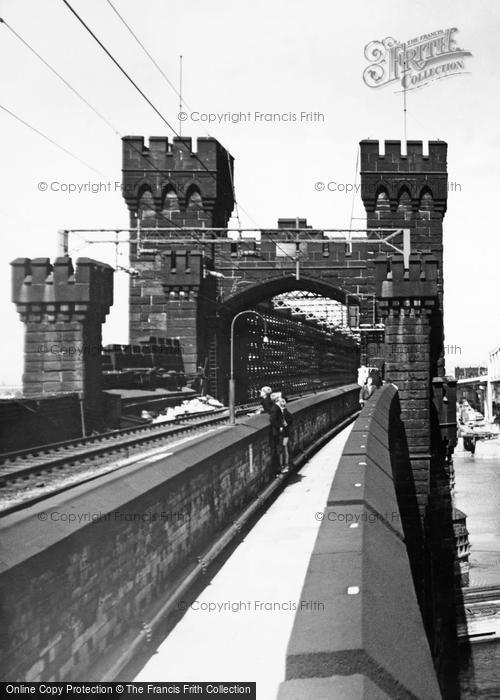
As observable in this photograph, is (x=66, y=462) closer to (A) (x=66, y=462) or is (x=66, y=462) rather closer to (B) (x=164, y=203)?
(A) (x=66, y=462)

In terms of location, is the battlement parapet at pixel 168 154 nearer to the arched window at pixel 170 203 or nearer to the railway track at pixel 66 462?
the arched window at pixel 170 203

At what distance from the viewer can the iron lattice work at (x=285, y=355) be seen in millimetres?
33938

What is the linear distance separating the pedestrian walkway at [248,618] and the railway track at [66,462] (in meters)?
2.63

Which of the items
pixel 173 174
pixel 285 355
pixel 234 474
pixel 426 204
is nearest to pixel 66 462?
pixel 234 474

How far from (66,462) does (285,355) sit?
1218 inches

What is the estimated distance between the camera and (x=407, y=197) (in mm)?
30734

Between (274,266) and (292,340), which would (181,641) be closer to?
(274,266)

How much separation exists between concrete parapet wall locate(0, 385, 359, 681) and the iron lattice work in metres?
25.3

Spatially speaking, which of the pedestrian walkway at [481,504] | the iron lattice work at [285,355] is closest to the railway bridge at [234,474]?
the iron lattice work at [285,355]

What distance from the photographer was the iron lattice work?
33.9 meters

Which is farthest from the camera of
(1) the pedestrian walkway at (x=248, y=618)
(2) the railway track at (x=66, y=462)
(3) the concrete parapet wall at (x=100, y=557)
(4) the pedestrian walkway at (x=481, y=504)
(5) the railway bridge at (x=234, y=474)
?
(4) the pedestrian walkway at (x=481, y=504)

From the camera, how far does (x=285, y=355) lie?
139 feet

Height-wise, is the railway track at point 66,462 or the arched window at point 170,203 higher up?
the arched window at point 170,203

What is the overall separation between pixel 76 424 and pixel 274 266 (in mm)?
15813
